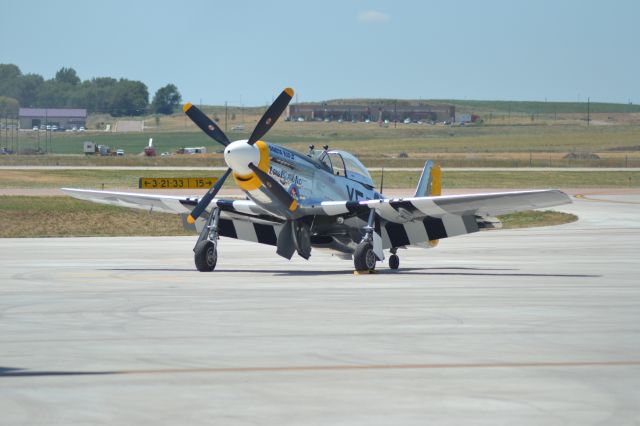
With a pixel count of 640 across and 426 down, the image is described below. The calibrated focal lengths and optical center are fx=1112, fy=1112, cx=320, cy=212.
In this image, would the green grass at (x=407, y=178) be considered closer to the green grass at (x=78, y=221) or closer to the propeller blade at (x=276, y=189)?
the green grass at (x=78, y=221)

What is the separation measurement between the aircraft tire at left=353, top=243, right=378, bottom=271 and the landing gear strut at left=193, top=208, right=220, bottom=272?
305cm

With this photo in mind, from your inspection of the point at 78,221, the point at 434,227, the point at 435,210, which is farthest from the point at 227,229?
the point at 78,221

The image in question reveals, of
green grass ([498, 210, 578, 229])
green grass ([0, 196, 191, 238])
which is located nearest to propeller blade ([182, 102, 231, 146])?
green grass ([0, 196, 191, 238])

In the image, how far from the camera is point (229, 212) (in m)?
25.2

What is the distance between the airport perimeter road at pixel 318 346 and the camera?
30.2 feet

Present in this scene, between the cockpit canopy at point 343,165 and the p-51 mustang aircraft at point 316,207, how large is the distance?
2cm

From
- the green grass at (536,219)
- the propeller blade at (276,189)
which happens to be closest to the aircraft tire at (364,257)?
the propeller blade at (276,189)

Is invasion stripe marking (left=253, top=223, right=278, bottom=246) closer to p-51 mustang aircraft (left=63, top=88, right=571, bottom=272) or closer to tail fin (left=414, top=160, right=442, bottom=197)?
p-51 mustang aircraft (left=63, top=88, right=571, bottom=272)

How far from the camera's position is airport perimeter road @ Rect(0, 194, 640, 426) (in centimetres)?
922

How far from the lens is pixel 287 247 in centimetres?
2416

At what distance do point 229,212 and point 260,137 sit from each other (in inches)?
117

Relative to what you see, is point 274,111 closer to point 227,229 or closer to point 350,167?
point 350,167

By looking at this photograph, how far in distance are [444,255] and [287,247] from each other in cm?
812

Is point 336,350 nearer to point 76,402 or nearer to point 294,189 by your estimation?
point 76,402
